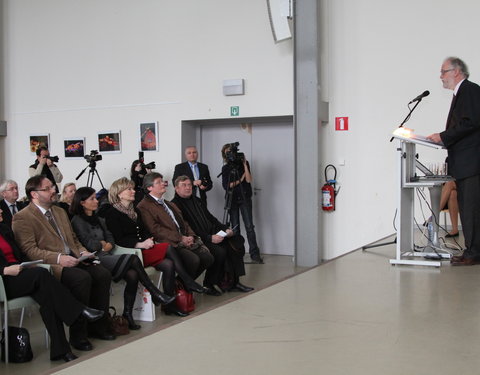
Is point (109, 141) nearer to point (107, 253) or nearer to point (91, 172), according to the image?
point (91, 172)

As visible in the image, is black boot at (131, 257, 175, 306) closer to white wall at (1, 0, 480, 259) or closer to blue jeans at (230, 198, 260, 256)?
blue jeans at (230, 198, 260, 256)

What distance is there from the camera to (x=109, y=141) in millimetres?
8492

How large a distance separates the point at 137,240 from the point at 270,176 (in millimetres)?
3611

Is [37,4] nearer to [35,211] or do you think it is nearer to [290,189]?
[290,189]

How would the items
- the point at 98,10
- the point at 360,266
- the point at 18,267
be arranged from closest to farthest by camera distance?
the point at 18,267 < the point at 360,266 < the point at 98,10

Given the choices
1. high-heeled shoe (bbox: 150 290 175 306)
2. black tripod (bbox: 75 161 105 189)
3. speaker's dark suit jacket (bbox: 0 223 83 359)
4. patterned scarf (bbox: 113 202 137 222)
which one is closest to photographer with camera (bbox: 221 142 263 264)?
black tripod (bbox: 75 161 105 189)

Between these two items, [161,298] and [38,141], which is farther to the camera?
[38,141]

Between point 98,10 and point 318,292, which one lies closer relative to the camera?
point 318,292

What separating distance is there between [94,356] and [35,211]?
2113mm

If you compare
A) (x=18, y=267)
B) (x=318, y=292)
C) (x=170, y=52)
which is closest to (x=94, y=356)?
(x=318, y=292)

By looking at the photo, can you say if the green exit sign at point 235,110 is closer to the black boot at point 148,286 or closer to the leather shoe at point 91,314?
the black boot at point 148,286

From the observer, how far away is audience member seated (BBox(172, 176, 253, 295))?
17.7 ft

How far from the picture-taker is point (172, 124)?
8.12 meters

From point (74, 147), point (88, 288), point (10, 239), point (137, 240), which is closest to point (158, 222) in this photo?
point (137, 240)
